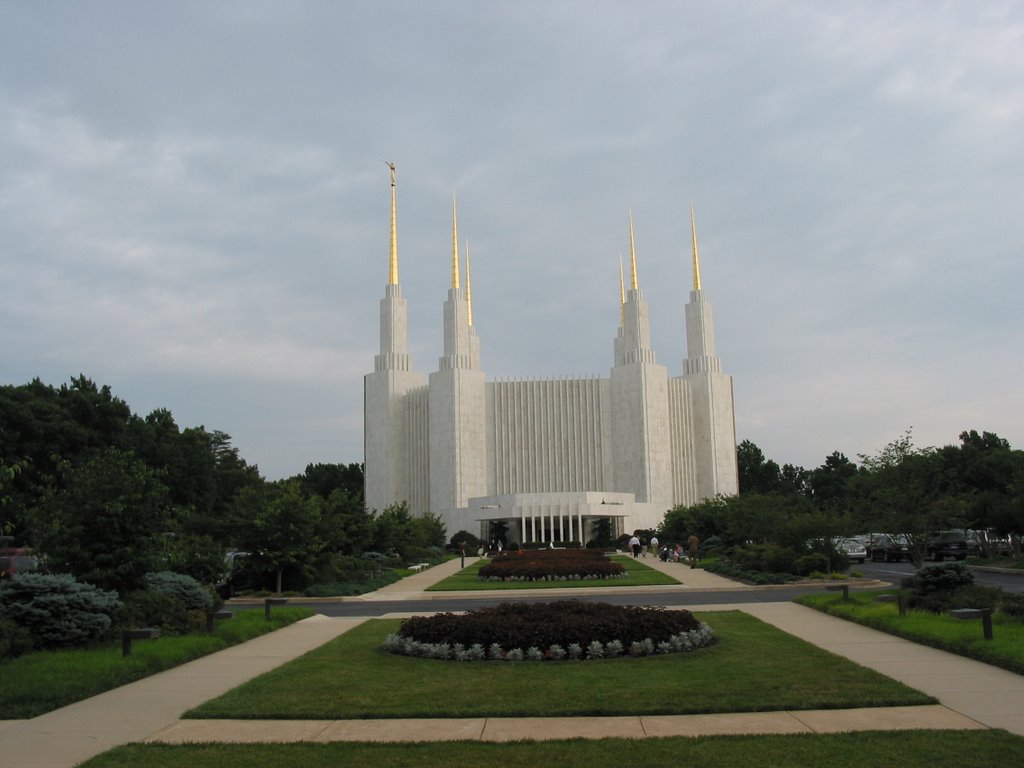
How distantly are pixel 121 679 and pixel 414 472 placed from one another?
232ft

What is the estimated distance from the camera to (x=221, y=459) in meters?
83.5

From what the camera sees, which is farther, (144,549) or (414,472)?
(414,472)

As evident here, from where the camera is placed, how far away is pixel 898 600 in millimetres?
15734

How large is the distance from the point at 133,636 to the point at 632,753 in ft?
26.8

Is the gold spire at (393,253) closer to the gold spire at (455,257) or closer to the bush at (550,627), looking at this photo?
the gold spire at (455,257)

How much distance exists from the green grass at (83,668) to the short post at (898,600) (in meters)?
10.6

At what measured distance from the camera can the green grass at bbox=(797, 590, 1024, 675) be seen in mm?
10945

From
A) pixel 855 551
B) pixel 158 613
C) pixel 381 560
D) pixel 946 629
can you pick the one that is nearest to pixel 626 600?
pixel 946 629

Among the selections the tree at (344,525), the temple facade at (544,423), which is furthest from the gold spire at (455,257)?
the tree at (344,525)

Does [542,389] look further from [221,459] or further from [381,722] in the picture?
[381,722]

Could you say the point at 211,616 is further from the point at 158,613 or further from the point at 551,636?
the point at 551,636

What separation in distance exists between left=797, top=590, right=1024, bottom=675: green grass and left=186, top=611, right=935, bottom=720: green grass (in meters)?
1.58

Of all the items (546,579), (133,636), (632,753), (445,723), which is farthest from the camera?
(546,579)

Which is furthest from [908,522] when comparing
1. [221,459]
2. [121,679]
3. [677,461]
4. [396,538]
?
[221,459]
